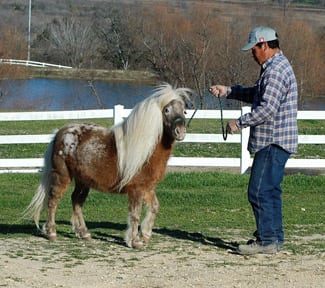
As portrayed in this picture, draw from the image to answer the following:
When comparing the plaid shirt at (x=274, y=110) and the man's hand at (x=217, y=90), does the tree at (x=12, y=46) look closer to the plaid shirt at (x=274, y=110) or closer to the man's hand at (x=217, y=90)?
the man's hand at (x=217, y=90)

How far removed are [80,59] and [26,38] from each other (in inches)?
151

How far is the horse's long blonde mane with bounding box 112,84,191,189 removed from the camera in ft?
29.6

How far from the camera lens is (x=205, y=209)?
12.6m

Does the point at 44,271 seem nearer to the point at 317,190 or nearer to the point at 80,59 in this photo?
the point at 317,190

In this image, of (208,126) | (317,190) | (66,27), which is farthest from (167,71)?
(66,27)

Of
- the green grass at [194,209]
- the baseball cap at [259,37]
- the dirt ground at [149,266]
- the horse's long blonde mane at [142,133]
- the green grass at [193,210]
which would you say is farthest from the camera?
the green grass at [194,209]

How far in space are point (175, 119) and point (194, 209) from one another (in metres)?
3.80

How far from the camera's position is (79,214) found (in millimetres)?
9758

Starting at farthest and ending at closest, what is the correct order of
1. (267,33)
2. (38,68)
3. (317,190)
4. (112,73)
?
(38,68) → (112,73) → (317,190) → (267,33)

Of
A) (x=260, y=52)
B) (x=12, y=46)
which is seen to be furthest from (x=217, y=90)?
(x=12, y=46)

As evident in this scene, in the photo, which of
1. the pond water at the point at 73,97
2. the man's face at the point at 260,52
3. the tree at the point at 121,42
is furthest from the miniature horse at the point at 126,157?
the tree at the point at 121,42

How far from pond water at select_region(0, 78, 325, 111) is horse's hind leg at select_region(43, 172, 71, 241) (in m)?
18.5

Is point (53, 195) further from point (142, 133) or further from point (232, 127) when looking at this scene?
point (232, 127)

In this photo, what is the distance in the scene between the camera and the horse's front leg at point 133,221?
30.0 ft
